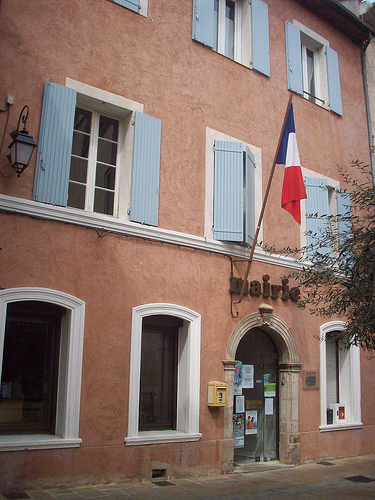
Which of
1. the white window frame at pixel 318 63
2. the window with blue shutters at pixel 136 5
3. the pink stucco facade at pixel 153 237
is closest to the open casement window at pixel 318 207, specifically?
the pink stucco facade at pixel 153 237

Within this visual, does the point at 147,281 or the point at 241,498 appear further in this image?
the point at 147,281

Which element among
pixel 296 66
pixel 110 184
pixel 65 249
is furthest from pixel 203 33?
pixel 65 249

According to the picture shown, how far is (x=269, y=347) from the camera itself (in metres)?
10.1

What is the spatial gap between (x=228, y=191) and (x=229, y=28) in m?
3.49

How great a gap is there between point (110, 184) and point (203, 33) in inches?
134

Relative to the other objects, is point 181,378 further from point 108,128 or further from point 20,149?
point 20,149

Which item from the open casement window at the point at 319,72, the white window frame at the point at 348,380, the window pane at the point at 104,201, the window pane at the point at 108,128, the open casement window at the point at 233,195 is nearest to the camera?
the window pane at the point at 104,201

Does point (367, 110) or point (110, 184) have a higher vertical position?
point (367, 110)

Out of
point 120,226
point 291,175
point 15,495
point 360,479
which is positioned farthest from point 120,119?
point 360,479

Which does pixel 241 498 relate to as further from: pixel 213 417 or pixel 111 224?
pixel 111 224

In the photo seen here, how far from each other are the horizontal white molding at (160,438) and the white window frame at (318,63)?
765 centimetres

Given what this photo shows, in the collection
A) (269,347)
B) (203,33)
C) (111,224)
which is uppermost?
(203,33)

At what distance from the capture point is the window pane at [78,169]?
780 cm

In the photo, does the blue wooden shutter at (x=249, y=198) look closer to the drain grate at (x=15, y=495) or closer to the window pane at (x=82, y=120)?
the window pane at (x=82, y=120)
